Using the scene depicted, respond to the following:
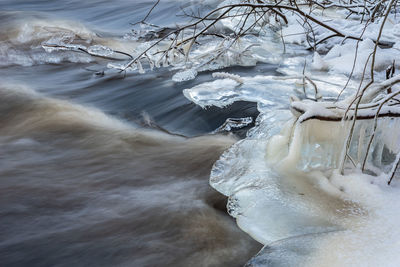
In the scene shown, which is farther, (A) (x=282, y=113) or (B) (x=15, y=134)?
(B) (x=15, y=134)

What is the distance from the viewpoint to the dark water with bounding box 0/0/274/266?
6.61ft

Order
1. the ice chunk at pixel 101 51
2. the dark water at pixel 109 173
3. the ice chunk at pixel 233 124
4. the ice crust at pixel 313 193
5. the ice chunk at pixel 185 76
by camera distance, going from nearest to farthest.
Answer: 1. the ice crust at pixel 313 193
2. the dark water at pixel 109 173
3. the ice chunk at pixel 233 124
4. the ice chunk at pixel 185 76
5. the ice chunk at pixel 101 51

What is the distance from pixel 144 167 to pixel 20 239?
3.30 ft

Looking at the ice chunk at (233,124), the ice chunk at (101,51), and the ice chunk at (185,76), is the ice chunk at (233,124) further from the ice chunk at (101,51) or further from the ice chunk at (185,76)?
the ice chunk at (101,51)

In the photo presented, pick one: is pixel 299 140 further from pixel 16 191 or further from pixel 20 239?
pixel 16 191

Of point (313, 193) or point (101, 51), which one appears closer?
point (313, 193)

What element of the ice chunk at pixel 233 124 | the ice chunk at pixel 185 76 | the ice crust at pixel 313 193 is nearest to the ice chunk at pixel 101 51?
the ice chunk at pixel 185 76

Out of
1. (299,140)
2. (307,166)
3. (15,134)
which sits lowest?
(15,134)

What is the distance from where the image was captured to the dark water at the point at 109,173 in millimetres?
2016

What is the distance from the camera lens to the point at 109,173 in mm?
2863

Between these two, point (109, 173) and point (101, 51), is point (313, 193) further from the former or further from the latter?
point (101, 51)

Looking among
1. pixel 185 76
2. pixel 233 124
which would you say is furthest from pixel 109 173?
pixel 185 76

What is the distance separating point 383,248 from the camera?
1.74 m

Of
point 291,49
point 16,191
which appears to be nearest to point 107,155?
point 16,191
